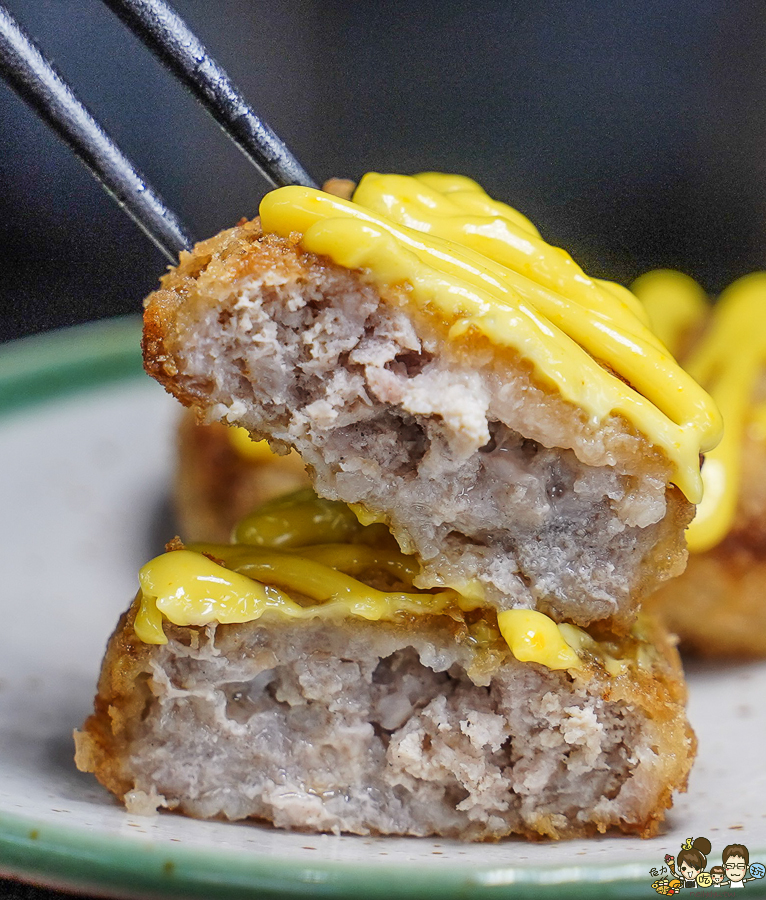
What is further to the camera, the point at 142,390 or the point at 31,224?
the point at 31,224

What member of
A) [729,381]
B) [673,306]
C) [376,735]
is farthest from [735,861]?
[673,306]

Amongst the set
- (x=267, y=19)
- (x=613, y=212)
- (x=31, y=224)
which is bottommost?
(x=31, y=224)

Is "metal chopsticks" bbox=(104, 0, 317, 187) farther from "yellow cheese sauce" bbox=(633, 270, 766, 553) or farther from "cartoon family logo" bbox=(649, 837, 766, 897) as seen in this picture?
"cartoon family logo" bbox=(649, 837, 766, 897)

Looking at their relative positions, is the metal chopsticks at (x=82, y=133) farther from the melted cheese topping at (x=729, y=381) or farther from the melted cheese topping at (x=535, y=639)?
the melted cheese topping at (x=729, y=381)

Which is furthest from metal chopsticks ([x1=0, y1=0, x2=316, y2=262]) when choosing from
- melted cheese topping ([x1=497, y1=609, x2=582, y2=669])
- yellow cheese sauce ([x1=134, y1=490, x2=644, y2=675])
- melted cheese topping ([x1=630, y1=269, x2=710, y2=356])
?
melted cheese topping ([x1=630, y1=269, x2=710, y2=356])

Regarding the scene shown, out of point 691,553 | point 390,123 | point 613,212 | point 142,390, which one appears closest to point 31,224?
point 142,390

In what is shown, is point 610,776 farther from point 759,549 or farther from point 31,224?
point 31,224

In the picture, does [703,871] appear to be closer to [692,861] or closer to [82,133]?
[692,861]
